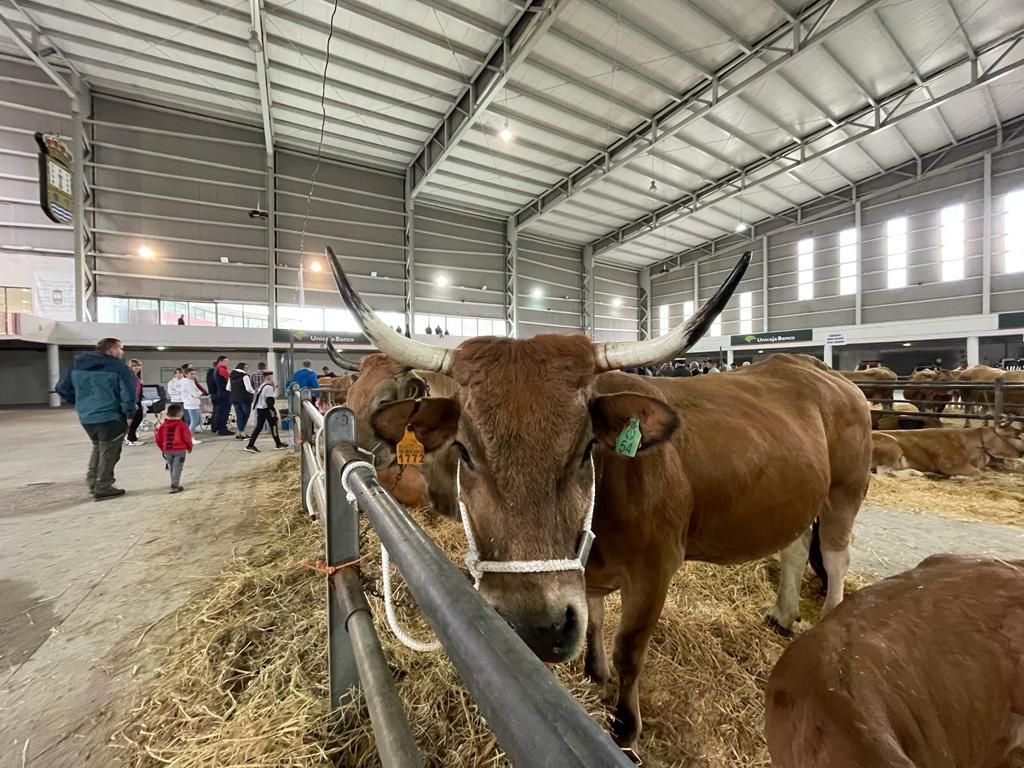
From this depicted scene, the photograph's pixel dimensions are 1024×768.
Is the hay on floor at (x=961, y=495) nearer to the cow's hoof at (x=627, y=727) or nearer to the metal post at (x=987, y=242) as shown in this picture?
the cow's hoof at (x=627, y=727)

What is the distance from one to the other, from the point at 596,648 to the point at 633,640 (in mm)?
533

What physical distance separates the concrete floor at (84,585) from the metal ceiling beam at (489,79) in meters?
12.3

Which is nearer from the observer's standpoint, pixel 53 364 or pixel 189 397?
pixel 189 397

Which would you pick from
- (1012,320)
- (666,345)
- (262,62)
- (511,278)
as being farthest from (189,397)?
(1012,320)

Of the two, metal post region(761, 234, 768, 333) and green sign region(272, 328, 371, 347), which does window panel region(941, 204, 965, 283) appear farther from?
green sign region(272, 328, 371, 347)

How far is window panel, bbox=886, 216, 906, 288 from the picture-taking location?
2019cm

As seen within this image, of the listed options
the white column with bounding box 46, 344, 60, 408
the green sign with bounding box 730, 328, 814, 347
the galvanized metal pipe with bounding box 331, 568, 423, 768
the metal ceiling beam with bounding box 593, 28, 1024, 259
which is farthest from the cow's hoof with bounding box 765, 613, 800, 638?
the white column with bounding box 46, 344, 60, 408

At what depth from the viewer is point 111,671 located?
6.64 feet

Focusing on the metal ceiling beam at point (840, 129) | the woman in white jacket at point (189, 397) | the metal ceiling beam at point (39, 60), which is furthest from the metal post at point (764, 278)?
the metal ceiling beam at point (39, 60)

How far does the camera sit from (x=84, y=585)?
286cm

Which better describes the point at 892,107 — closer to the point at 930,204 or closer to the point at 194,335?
the point at 930,204

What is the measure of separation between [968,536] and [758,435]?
145 inches

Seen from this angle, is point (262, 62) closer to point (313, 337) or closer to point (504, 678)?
point (313, 337)

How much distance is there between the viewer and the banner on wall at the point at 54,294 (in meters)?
16.6
